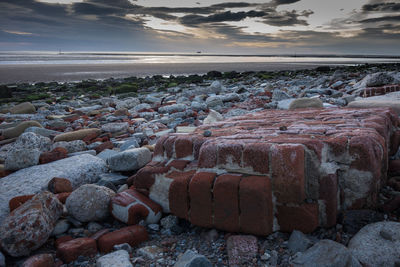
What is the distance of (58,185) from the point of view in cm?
232

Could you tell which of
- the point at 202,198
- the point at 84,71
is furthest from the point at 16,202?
the point at 84,71

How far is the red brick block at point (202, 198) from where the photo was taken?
5.15 feet

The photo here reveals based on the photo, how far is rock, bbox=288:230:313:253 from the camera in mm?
1358

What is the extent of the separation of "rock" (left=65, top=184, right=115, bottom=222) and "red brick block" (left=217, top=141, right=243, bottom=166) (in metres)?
0.88

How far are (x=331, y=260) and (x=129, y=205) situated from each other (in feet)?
4.03

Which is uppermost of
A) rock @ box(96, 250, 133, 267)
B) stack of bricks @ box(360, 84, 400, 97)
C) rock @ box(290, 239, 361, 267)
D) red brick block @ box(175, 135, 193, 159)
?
stack of bricks @ box(360, 84, 400, 97)

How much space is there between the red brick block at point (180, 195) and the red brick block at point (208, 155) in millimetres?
105

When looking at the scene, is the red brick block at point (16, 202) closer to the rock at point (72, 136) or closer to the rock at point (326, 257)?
the rock at point (326, 257)

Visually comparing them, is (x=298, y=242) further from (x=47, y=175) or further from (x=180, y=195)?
(x=47, y=175)

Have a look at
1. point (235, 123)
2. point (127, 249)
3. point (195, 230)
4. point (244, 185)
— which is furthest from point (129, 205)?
point (235, 123)

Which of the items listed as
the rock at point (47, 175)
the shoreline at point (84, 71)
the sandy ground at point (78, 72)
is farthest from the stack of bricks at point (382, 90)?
the sandy ground at point (78, 72)

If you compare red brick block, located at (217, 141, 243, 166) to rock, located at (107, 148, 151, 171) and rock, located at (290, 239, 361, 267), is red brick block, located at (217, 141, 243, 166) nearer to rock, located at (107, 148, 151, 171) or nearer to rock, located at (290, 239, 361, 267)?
rock, located at (290, 239, 361, 267)

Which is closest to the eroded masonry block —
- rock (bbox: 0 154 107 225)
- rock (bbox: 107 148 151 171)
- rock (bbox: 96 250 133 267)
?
rock (bbox: 96 250 133 267)

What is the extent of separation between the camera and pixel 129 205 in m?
1.85
